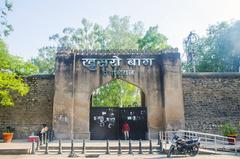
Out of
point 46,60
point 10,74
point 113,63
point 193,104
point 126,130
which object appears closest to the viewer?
point 10,74

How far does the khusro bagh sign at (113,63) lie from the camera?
16094mm

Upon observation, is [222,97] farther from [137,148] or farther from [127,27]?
[127,27]

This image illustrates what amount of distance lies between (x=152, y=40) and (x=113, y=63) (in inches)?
476

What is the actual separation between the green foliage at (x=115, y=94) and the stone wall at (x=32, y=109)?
34.3 ft

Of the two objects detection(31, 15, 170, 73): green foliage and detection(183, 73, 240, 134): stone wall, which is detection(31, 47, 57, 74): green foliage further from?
detection(183, 73, 240, 134): stone wall

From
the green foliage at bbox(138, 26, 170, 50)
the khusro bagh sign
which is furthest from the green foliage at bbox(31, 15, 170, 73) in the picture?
the khusro bagh sign

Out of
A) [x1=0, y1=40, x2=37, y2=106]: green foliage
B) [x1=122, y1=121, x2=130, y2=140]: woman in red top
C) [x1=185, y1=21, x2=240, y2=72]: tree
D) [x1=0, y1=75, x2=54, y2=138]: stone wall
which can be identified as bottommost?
[x1=122, y1=121, x2=130, y2=140]: woman in red top

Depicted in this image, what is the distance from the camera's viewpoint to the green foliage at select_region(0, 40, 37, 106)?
1459 centimetres

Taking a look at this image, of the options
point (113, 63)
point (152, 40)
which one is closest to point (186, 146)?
point (113, 63)

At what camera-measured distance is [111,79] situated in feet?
52.6

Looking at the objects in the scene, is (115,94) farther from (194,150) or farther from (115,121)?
(194,150)

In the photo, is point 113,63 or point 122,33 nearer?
point 113,63

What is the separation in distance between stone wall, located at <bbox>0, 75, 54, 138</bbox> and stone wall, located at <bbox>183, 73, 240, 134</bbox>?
25.6 feet

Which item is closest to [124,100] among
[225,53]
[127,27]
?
[127,27]
